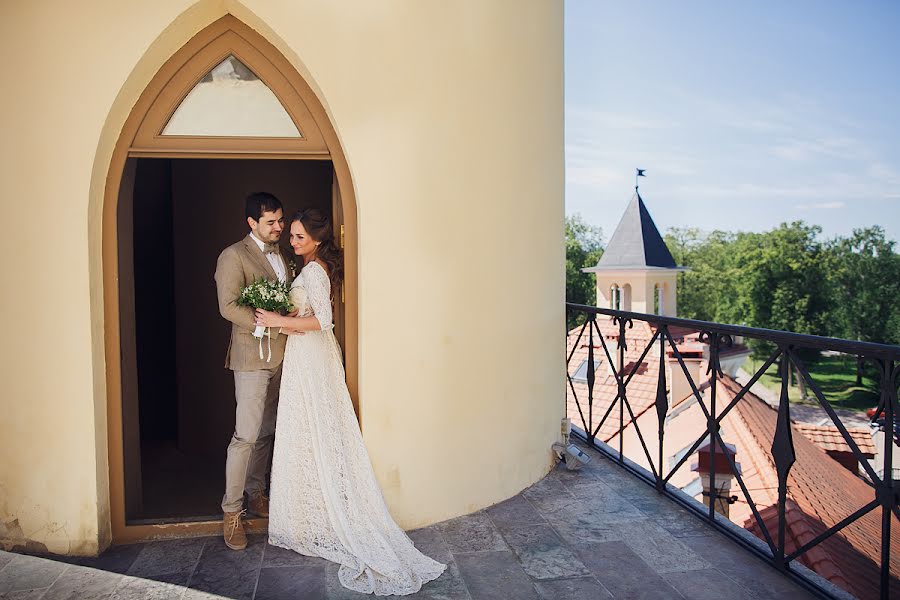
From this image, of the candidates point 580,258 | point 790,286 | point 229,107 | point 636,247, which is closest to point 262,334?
point 229,107

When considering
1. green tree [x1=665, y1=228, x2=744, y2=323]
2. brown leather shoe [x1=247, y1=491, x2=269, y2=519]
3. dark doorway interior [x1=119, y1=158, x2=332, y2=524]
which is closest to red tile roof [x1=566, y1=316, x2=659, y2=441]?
dark doorway interior [x1=119, y1=158, x2=332, y2=524]

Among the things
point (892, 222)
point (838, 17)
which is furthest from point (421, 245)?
point (892, 222)

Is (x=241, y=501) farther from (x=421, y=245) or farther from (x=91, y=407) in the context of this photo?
(x=421, y=245)

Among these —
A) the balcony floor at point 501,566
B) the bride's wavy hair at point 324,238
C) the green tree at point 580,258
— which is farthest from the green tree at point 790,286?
the bride's wavy hair at point 324,238

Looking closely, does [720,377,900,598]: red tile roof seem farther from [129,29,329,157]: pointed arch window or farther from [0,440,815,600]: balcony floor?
[129,29,329,157]: pointed arch window

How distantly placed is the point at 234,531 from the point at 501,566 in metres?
1.49

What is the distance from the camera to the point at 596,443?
19.7 feet

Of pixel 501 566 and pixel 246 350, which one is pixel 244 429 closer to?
pixel 246 350

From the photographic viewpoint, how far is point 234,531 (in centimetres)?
392

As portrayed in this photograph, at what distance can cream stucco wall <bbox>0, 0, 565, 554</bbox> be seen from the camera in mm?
3684

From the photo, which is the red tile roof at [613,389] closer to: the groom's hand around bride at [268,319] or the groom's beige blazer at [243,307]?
the groom's beige blazer at [243,307]

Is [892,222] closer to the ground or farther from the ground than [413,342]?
farther from the ground

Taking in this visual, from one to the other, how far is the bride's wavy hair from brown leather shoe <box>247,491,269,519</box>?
1.36m

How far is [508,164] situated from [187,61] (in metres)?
1.98
